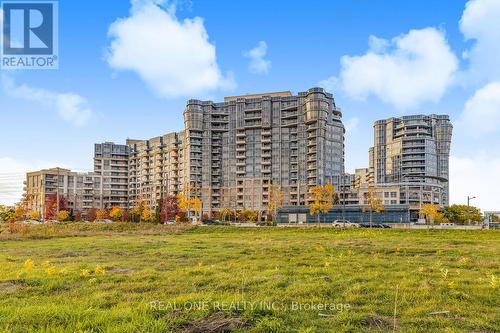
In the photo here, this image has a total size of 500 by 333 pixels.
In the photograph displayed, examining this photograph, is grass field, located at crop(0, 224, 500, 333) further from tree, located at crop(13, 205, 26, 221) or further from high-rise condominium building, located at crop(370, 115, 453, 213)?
high-rise condominium building, located at crop(370, 115, 453, 213)

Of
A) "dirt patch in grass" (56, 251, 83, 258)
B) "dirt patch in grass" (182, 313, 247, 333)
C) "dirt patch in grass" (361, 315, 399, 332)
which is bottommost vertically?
"dirt patch in grass" (56, 251, 83, 258)

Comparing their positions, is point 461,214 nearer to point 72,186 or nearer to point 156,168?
point 156,168

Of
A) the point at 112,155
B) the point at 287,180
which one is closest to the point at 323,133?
the point at 287,180

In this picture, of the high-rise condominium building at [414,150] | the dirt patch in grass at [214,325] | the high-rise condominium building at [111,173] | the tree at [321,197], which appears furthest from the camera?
the high-rise condominium building at [111,173]

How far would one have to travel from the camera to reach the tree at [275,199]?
110m

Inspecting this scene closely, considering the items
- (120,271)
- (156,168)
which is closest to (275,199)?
(156,168)

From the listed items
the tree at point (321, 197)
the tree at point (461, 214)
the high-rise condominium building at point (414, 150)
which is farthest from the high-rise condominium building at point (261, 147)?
the tree at point (321, 197)

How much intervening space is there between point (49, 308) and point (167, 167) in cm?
14083

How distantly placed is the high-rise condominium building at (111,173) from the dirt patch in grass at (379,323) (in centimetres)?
16608

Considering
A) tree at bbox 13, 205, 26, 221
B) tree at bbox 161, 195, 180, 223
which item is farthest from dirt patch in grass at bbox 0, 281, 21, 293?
tree at bbox 161, 195, 180, 223

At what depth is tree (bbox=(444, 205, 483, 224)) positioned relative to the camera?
10800 cm

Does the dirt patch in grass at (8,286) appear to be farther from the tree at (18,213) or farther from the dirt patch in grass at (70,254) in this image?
the tree at (18,213)

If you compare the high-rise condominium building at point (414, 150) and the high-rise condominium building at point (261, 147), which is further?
the high-rise condominium building at point (414, 150)

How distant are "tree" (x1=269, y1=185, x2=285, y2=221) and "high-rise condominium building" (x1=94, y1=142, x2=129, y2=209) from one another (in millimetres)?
74130
